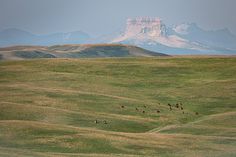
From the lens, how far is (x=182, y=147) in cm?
5188

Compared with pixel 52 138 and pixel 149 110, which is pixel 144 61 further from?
pixel 52 138

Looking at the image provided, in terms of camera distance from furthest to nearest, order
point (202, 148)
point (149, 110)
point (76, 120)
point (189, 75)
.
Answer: point (189, 75), point (149, 110), point (76, 120), point (202, 148)

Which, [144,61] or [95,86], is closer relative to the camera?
[95,86]

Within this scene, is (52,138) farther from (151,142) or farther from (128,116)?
(128,116)

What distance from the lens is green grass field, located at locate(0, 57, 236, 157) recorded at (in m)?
50.8

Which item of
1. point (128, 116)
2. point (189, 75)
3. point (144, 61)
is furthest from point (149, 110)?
point (144, 61)

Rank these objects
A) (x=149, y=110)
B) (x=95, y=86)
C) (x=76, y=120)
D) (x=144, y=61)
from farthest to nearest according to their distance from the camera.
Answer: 1. (x=144, y=61)
2. (x=95, y=86)
3. (x=149, y=110)
4. (x=76, y=120)

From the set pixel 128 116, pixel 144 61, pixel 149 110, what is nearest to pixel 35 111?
pixel 128 116

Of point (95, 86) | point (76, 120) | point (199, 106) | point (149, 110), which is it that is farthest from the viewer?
point (95, 86)

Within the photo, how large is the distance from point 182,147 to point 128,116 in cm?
2309

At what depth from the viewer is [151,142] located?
173ft

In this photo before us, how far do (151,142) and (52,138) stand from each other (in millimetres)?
8945

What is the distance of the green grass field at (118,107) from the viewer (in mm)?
50844

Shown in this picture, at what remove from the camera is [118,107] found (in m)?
80.5
